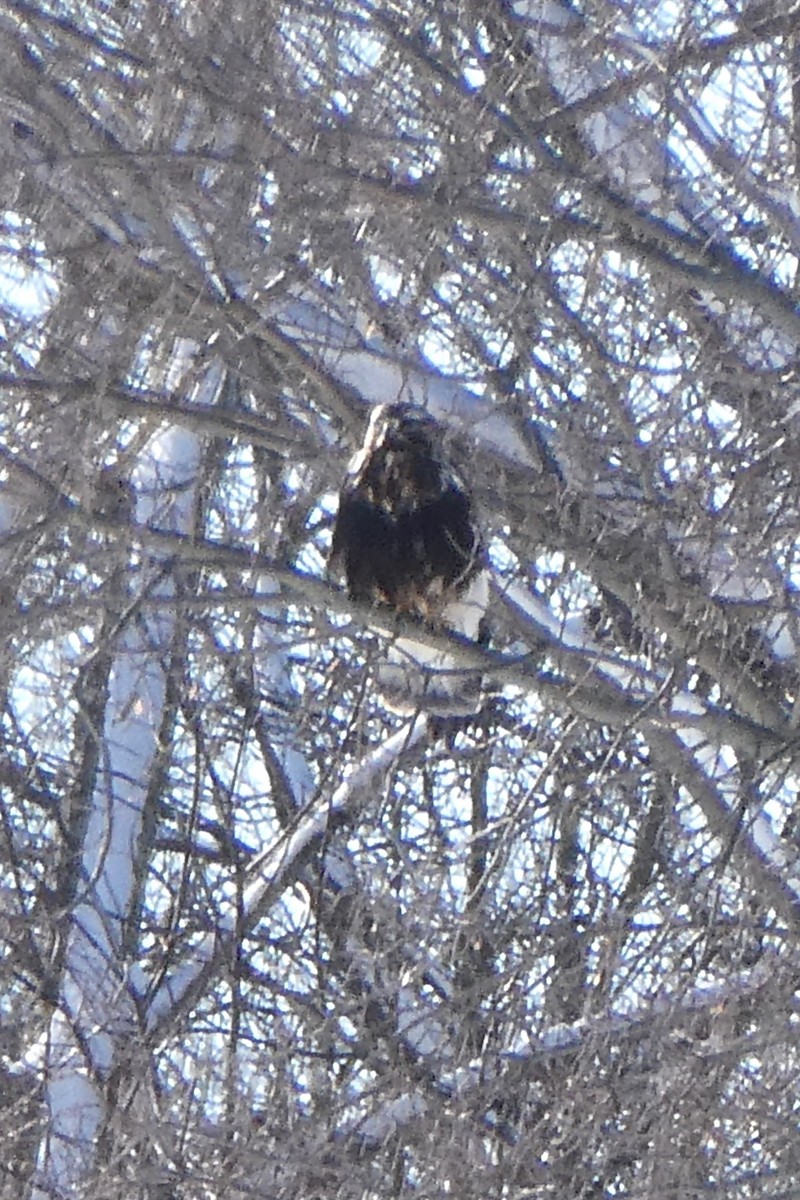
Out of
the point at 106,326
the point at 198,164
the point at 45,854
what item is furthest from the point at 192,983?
the point at 198,164

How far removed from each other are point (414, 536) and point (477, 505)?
0.27 meters

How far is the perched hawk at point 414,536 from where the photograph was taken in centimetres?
542

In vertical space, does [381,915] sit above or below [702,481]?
below

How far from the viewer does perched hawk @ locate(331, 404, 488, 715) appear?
5.42 metres

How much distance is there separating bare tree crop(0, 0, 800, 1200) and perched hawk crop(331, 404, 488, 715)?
3.4 inches

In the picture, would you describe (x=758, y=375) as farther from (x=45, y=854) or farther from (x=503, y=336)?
(x=45, y=854)

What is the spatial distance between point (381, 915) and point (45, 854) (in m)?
1.54

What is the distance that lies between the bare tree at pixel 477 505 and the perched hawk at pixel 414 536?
9 cm

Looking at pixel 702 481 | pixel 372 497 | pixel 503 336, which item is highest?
pixel 503 336

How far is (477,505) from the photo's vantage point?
17.9 ft

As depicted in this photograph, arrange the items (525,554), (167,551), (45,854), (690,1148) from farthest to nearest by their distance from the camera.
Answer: (45,854) < (525,554) < (690,1148) < (167,551)

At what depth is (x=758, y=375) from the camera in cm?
532

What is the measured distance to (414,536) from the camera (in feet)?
18.5

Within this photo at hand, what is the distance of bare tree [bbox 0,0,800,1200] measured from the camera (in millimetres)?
5102
